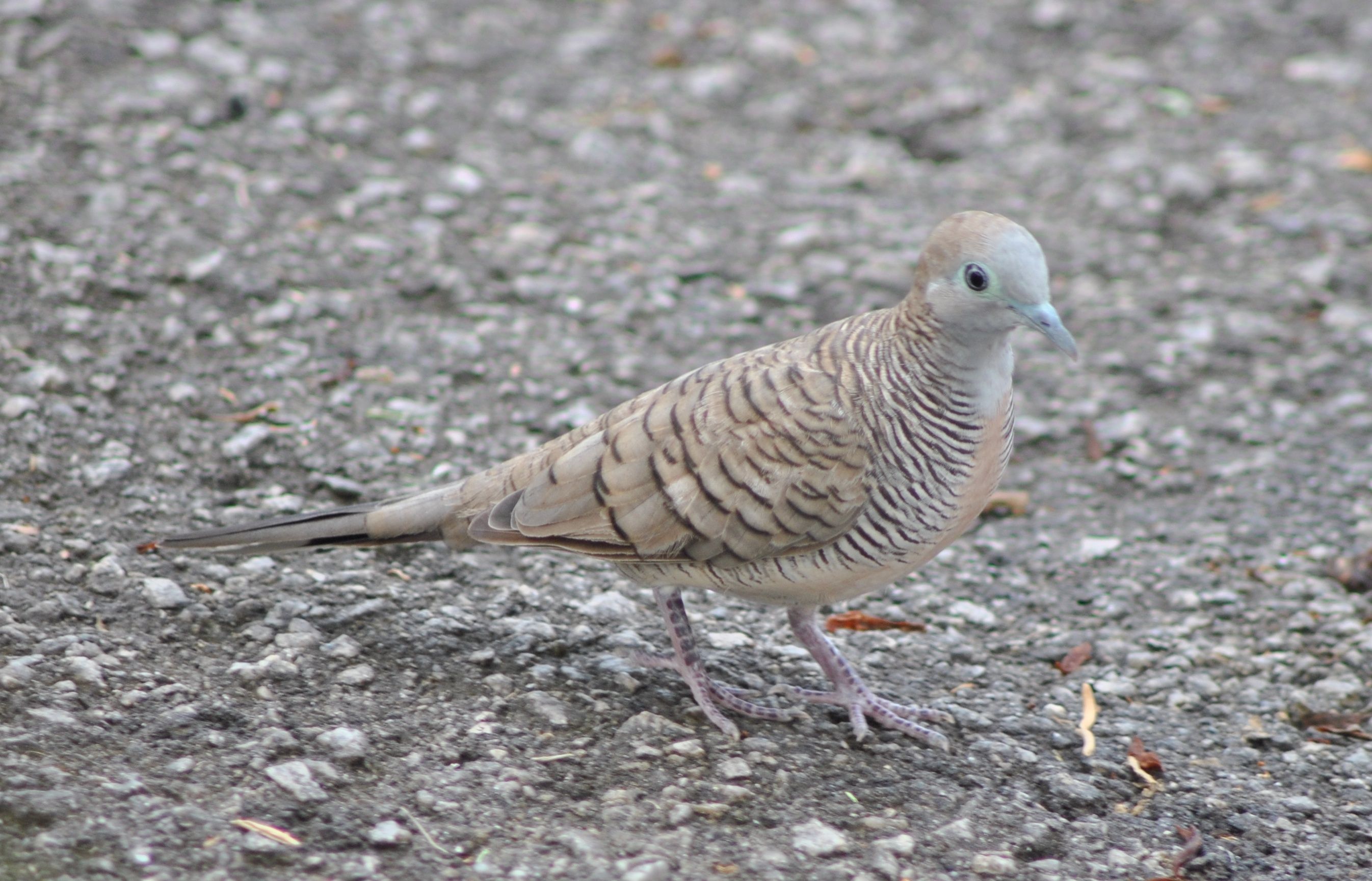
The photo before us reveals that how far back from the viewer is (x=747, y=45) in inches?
301

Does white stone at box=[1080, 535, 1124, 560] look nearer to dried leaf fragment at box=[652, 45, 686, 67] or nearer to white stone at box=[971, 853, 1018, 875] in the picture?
white stone at box=[971, 853, 1018, 875]

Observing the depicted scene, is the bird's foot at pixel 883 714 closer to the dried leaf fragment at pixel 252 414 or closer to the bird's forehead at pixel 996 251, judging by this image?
the bird's forehead at pixel 996 251

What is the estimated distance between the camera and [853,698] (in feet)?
12.0

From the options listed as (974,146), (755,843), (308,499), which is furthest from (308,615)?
(974,146)

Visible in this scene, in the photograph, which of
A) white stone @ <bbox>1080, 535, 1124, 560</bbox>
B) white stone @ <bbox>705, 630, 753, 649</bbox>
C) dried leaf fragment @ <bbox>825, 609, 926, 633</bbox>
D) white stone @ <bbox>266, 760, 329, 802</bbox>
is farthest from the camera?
white stone @ <bbox>1080, 535, 1124, 560</bbox>

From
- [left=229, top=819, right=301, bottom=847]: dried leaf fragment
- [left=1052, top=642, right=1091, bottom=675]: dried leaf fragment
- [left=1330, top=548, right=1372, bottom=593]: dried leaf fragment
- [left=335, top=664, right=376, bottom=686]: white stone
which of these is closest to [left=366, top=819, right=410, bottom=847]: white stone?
[left=229, top=819, right=301, bottom=847]: dried leaf fragment

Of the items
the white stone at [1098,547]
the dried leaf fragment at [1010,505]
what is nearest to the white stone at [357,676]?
the dried leaf fragment at [1010,505]

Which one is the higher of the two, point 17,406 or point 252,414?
point 17,406

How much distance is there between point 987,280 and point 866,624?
1.42 m

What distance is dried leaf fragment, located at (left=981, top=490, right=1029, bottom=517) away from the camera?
4.89m

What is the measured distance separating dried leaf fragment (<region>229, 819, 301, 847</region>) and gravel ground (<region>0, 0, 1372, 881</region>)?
0.02 m

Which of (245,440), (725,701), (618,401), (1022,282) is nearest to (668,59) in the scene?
(618,401)

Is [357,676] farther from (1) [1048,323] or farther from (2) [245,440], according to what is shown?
(1) [1048,323]

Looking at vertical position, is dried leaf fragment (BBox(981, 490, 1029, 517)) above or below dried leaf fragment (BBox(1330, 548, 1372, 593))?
below
